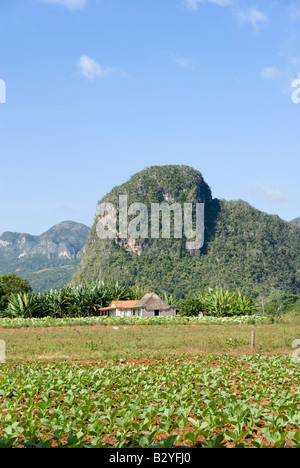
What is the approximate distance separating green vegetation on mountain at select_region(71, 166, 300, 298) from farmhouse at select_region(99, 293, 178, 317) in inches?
1280

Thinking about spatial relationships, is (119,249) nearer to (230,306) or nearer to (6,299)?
(6,299)

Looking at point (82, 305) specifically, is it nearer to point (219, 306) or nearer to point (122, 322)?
point (122, 322)

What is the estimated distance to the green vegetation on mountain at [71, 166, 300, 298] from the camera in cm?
7888

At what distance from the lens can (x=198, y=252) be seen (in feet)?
289

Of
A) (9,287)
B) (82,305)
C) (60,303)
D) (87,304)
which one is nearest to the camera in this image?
(60,303)

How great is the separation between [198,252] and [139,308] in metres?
50.5

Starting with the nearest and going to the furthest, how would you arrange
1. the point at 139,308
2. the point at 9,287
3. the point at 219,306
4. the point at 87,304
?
the point at 219,306 < the point at 87,304 < the point at 139,308 < the point at 9,287

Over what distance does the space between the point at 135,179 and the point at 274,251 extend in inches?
1190

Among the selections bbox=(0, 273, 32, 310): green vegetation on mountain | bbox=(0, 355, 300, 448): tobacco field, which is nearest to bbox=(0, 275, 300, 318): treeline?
bbox=(0, 273, 32, 310): green vegetation on mountain

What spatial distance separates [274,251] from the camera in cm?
8800

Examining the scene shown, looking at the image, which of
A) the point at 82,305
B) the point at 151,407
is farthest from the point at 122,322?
the point at 151,407

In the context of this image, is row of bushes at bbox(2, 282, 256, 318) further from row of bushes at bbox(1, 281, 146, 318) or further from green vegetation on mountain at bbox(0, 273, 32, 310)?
green vegetation on mountain at bbox(0, 273, 32, 310)

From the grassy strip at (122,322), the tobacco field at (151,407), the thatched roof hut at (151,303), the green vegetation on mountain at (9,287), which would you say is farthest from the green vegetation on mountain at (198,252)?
the tobacco field at (151,407)

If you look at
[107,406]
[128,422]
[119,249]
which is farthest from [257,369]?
[119,249]
